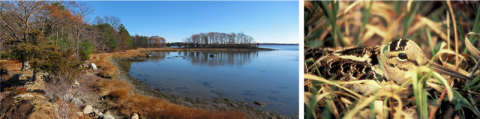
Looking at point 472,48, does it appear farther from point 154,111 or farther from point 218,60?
point 218,60

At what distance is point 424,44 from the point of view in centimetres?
72

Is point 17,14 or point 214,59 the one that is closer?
point 17,14

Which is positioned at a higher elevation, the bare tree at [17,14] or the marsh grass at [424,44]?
the bare tree at [17,14]

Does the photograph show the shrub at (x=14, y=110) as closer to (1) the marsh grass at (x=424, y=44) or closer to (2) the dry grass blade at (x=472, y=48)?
(1) the marsh grass at (x=424, y=44)

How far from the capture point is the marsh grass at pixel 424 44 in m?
0.71

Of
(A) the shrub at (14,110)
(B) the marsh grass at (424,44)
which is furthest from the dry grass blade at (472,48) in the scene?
(A) the shrub at (14,110)

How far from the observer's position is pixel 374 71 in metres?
0.75

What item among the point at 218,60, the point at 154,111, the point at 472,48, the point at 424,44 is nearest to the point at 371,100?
the point at 424,44

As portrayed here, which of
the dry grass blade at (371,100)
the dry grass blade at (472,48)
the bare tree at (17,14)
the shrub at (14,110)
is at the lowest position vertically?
the shrub at (14,110)

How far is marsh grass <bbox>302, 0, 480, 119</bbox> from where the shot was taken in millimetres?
707

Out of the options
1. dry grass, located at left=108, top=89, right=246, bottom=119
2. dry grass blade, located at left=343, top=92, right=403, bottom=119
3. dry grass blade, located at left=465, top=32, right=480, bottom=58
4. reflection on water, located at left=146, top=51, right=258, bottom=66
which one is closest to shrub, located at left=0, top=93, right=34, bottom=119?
dry grass, located at left=108, top=89, right=246, bottom=119

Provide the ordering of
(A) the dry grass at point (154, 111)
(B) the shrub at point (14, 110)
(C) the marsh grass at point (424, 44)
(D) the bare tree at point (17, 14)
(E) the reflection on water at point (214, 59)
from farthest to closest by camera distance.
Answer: (E) the reflection on water at point (214, 59) < (D) the bare tree at point (17, 14) < (A) the dry grass at point (154, 111) < (B) the shrub at point (14, 110) < (C) the marsh grass at point (424, 44)

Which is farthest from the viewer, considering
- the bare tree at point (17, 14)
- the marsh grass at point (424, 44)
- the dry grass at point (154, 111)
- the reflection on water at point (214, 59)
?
the reflection on water at point (214, 59)

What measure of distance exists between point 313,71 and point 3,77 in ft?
37.3
